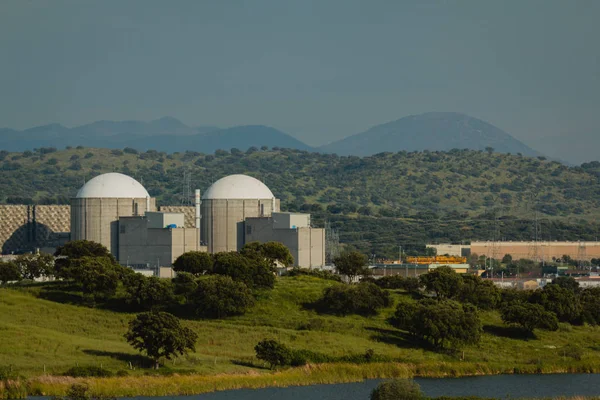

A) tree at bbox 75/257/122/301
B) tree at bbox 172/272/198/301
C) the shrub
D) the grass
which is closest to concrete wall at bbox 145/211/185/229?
the shrub

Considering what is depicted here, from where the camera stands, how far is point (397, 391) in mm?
61062

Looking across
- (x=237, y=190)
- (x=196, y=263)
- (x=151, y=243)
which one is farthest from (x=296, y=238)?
(x=196, y=263)

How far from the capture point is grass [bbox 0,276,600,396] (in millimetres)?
68438

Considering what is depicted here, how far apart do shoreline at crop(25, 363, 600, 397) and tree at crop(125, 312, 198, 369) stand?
3113 mm

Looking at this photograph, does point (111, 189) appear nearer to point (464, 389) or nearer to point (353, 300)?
point (353, 300)

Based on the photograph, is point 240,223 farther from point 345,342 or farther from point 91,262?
point 345,342

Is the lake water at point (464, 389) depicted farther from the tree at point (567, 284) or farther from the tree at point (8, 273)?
the tree at point (567, 284)

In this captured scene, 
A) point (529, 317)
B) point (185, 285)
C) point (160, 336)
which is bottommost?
point (529, 317)

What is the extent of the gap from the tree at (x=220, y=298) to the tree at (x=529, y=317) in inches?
844

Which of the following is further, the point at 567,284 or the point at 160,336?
the point at 567,284

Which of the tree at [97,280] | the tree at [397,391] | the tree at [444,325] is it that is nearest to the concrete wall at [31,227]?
the tree at [97,280]

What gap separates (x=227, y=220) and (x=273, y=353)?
67.2m

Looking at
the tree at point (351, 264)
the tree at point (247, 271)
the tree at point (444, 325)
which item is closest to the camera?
the tree at point (444, 325)

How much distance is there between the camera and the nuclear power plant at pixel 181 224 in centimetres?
12925
